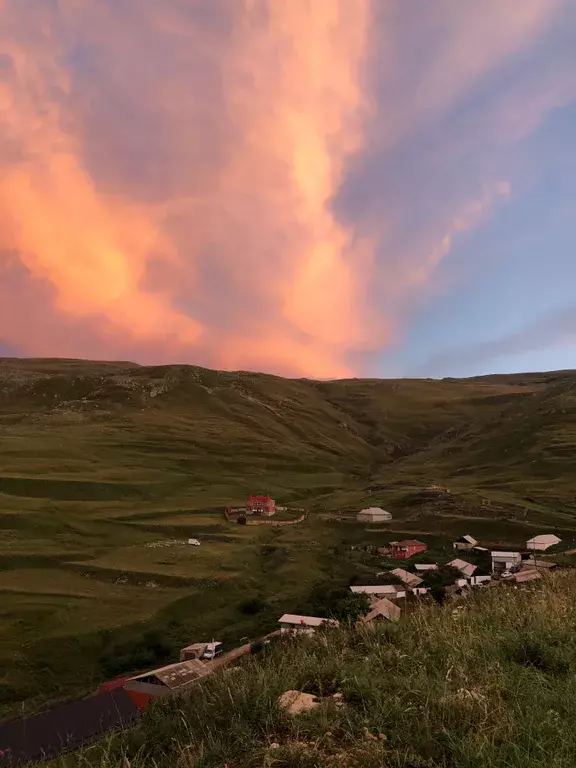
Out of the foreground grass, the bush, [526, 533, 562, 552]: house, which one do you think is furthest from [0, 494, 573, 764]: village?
the bush

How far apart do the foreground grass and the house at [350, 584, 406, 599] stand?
5183 cm

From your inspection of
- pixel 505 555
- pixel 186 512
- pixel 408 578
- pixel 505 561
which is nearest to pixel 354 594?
pixel 408 578

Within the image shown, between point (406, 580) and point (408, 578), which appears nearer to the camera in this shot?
point (406, 580)

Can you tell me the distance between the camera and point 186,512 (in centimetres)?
9956

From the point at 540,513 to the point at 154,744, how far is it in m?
94.7

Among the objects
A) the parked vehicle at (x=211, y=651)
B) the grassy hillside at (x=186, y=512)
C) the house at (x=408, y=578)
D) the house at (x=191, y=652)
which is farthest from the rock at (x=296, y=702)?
the house at (x=408, y=578)

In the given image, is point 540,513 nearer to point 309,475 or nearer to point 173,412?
point 309,475

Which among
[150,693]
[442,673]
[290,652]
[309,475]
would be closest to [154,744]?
[290,652]

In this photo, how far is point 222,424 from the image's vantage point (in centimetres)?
17762

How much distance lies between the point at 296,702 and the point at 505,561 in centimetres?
7301

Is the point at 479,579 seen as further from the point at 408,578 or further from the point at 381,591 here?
the point at 381,591

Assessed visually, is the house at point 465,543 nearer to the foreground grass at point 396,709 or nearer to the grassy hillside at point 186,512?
the grassy hillside at point 186,512

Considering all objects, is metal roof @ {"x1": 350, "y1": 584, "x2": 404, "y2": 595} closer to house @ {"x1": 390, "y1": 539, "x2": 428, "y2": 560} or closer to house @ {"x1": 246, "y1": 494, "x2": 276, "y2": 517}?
house @ {"x1": 390, "y1": 539, "x2": 428, "y2": 560}

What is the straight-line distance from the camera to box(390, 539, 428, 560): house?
76438 millimetres
